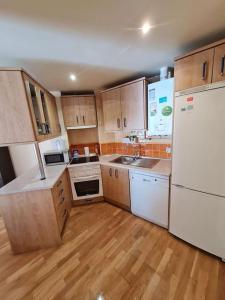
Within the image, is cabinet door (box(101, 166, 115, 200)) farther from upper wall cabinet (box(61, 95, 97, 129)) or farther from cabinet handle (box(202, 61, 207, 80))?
cabinet handle (box(202, 61, 207, 80))

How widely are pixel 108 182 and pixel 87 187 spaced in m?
0.45

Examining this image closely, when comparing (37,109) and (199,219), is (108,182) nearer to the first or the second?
(199,219)

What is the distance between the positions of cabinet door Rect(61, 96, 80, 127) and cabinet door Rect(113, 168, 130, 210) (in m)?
1.37

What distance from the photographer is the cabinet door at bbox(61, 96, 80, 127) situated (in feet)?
9.04

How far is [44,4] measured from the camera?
85 cm

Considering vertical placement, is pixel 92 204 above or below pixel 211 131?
below

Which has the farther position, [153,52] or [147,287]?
[153,52]

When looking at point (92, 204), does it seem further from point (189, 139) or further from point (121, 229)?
point (189, 139)

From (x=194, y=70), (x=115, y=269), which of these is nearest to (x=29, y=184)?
(x=115, y=269)

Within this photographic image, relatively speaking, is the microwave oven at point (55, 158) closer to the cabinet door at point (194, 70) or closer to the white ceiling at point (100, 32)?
the white ceiling at point (100, 32)

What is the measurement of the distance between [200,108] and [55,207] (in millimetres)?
2091

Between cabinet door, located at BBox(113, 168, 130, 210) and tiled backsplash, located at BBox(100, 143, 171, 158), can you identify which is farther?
tiled backsplash, located at BBox(100, 143, 171, 158)

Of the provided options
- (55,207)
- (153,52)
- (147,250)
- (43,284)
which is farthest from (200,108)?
(43,284)

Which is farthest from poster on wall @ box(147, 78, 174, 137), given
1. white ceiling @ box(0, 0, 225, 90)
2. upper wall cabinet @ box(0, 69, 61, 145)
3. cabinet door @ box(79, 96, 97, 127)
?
upper wall cabinet @ box(0, 69, 61, 145)
